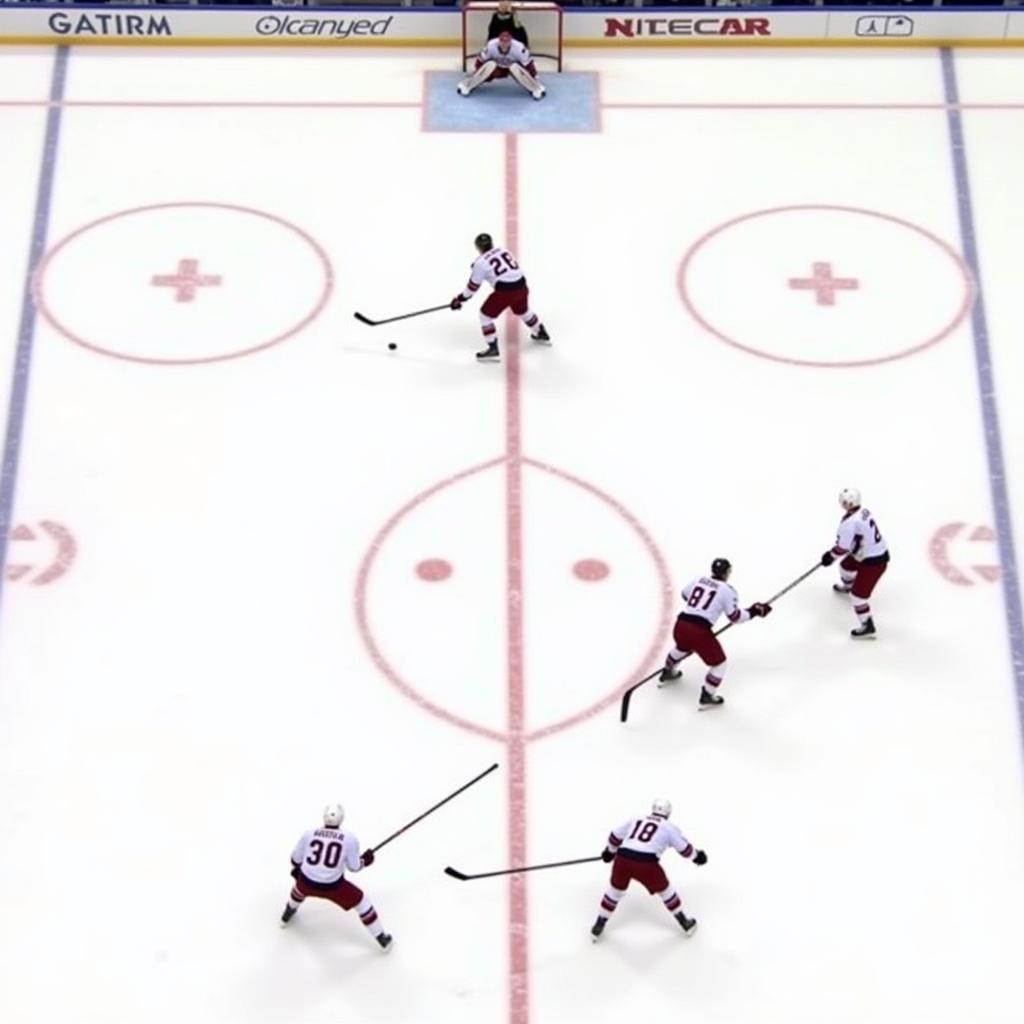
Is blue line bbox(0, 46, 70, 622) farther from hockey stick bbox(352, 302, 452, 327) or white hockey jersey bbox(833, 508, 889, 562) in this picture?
white hockey jersey bbox(833, 508, 889, 562)

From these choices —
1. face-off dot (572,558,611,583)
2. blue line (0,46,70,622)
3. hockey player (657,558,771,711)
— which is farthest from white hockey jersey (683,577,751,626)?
blue line (0,46,70,622)

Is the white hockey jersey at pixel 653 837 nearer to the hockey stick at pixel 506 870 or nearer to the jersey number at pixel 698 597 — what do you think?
the hockey stick at pixel 506 870

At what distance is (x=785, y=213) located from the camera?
39.0ft

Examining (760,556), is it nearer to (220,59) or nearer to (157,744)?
(157,744)

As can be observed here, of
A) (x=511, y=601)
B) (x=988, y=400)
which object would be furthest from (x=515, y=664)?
(x=988, y=400)

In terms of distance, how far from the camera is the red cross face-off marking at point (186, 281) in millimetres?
11289

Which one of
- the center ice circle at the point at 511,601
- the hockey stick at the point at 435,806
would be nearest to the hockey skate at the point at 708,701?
the center ice circle at the point at 511,601

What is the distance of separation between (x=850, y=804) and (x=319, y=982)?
225 cm

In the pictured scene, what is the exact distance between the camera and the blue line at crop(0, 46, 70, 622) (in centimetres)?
1005

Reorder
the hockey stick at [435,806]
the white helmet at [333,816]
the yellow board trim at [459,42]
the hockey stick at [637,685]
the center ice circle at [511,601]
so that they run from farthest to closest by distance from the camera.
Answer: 1. the yellow board trim at [459,42]
2. the center ice circle at [511,601]
3. the hockey stick at [637,685]
4. the hockey stick at [435,806]
5. the white helmet at [333,816]

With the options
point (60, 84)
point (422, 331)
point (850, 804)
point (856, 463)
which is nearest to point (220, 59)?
point (60, 84)

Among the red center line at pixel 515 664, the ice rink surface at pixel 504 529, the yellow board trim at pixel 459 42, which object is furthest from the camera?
the yellow board trim at pixel 459 42

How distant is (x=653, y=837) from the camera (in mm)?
8047

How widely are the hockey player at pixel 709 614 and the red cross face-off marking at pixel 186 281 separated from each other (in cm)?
357
